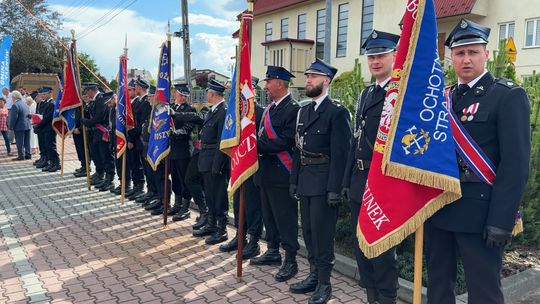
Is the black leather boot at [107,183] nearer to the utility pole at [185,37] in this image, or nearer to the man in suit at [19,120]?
the man in suit at [19,120]

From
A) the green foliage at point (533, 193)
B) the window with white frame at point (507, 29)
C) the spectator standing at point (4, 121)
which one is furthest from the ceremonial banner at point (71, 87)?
the window with white frame at point (507, 29)

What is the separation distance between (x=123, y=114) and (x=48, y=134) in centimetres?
479

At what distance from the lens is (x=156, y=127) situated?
642 cm

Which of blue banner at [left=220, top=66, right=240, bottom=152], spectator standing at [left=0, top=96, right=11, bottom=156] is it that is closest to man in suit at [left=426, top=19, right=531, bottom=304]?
blue banner at [left=220, top=66, right=240, bottom=152]

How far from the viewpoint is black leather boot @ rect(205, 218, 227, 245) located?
571 centimetres

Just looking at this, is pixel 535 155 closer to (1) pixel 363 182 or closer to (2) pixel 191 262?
(1) pixel 363 182

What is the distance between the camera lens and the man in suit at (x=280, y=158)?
176 inches

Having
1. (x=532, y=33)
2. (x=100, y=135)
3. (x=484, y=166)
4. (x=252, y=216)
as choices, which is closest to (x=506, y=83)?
(x=484, y=166)

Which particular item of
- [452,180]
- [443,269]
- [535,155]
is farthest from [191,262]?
[535,155]

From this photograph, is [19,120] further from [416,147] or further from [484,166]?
[484,166]

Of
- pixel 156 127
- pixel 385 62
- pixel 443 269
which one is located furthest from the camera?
pixel 156 127

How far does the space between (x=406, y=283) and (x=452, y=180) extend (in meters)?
1.93

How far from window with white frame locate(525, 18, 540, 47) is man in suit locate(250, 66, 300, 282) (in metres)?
17.1

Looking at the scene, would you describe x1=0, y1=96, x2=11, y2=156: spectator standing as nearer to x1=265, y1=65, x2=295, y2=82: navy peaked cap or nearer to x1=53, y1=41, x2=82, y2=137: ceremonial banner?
x1=53, y1=41, x2=82, y2=137: ceremonial banner
